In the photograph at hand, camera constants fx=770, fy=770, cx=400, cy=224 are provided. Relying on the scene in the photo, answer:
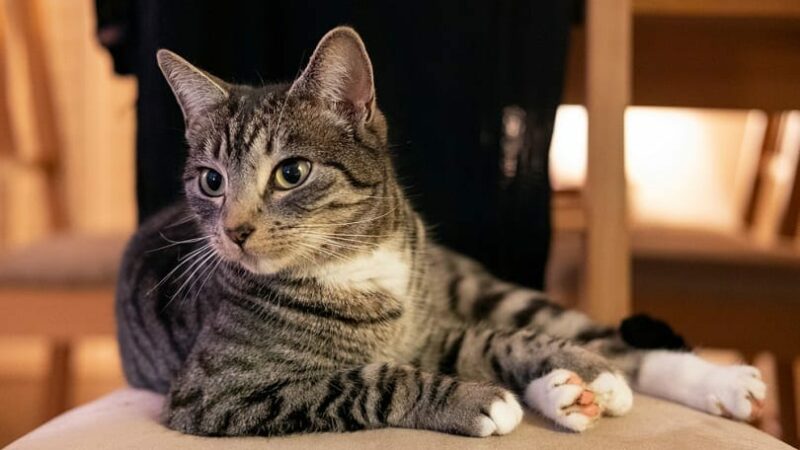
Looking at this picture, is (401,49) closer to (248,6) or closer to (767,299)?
(248,6)

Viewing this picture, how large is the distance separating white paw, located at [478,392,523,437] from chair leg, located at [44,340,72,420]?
4.43 feet

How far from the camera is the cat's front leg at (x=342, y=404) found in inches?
32.6

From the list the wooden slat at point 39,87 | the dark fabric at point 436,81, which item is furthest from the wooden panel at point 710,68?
the wooden slat at point 39,87

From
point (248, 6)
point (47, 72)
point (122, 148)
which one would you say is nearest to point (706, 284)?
point (248, 6)

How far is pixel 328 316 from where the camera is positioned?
37.6 inches

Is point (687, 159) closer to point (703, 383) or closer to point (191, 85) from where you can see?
point (703, 383)

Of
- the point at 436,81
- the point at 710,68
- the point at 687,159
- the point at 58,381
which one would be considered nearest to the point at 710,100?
the point at 710,68

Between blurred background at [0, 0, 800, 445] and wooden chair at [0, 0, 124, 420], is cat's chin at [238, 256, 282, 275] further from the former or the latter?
wooden chair at [0, 0, 124, 420]

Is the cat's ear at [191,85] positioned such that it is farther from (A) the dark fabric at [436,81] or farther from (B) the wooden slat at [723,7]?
(B) the wooden slat at [723,7]

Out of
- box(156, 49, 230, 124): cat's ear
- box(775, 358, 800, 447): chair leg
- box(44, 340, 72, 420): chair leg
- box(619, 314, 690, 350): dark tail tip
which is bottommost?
box(775, 358, 800, 447): chair leg

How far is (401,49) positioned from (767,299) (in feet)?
2.68

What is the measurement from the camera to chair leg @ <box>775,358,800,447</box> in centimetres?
182

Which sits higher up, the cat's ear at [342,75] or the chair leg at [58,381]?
the cat's ear at [342,75]

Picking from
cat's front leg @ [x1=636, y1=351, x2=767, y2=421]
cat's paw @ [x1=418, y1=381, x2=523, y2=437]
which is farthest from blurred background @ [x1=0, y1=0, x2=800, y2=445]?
cat's paw @ [x1=418, y1=381, x2=523, y2=437]
